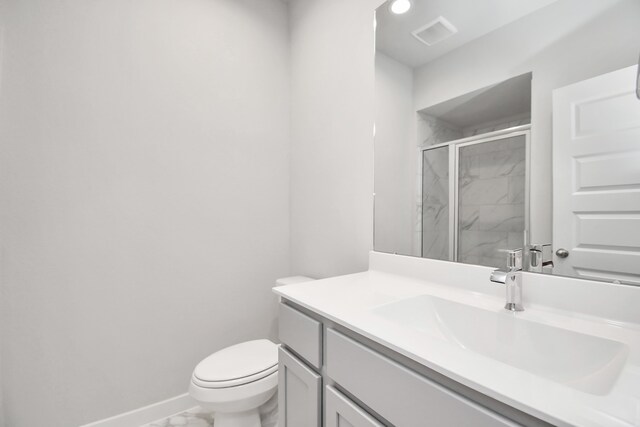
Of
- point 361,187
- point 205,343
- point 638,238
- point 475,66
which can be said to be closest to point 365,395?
point 638,238

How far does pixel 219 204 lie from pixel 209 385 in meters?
0.95

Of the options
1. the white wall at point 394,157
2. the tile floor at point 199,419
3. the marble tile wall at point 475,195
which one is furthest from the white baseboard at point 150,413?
the marble tile wall at point 475,195

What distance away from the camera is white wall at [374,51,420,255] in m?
1.24

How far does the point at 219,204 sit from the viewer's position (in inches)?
65.9

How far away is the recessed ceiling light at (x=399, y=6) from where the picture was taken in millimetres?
1235

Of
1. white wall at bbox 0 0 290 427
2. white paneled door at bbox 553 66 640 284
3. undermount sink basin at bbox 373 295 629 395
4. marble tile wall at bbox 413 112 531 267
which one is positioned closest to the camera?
undermount sink basin at bbox 373 295 629 395

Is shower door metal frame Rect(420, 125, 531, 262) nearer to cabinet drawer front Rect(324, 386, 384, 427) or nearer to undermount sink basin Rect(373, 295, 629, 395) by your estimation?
undermount sink basin Rect(373, 295, 629, 395)

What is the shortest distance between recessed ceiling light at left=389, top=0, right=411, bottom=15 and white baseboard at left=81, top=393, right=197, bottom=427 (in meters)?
2.28

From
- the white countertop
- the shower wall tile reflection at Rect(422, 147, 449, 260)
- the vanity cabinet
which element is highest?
the shower wall tile reflection at Rect(422, 147, 449, 260)

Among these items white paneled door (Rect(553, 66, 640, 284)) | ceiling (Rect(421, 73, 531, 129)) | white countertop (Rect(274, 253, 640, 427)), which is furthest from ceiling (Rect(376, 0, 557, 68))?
white countertop (Rect(274, 253, 640, 427))

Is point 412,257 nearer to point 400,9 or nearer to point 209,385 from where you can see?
point 209,385

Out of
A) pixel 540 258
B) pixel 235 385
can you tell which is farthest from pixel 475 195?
pixel 235 385

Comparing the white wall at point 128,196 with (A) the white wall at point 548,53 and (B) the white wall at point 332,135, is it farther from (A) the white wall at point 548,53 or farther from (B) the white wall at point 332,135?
(A) the white wall at point 548,53

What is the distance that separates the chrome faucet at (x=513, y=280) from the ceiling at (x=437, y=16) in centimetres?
78
